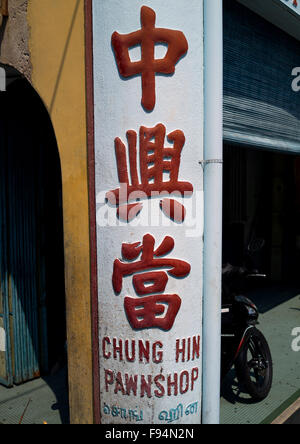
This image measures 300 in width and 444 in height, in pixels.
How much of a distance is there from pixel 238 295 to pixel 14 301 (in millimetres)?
2807

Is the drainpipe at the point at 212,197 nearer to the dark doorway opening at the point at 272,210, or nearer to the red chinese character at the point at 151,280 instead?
the red chinese character at the point at 151,280

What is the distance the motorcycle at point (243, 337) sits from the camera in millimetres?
4277

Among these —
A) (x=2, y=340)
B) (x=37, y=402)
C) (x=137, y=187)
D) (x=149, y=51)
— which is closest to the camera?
(x=149, y=51)

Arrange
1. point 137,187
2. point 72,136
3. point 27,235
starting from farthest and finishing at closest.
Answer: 1. point 27,235
2. point 72,136
3. point 137,187

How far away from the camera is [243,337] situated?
4.32 meters

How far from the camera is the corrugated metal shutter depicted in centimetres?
412

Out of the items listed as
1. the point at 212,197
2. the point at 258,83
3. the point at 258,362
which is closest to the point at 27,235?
the point at 212,197

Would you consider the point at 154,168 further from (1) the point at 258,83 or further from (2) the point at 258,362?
(2) the point at 258,362

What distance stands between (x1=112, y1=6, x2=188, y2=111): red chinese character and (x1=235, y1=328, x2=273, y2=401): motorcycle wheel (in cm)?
286

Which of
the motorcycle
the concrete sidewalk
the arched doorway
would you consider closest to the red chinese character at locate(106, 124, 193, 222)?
the motorcycle

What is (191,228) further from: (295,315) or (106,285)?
(295,315)

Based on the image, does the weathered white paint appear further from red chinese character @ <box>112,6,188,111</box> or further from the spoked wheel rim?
red chinese character @ <box>112,6,188,111</box>

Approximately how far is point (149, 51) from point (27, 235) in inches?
115

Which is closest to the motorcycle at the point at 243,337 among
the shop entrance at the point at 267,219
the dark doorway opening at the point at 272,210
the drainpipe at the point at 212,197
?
the drainpipe at the point at 212,197
